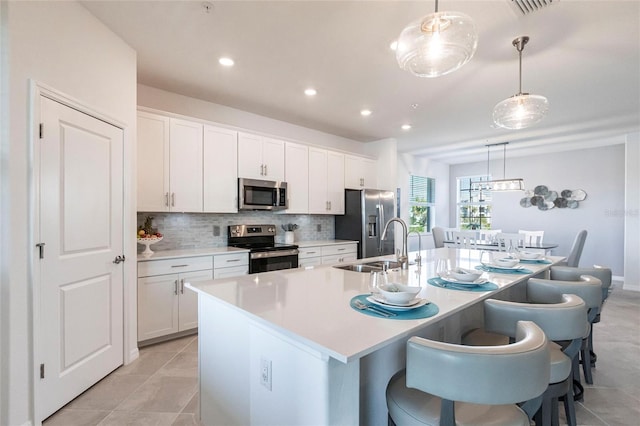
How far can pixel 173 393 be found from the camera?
2.20 m

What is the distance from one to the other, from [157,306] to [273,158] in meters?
2.31

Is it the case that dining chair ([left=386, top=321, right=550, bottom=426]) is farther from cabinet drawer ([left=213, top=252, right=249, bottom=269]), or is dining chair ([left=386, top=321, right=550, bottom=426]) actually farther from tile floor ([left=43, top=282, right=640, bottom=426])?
cabinet drawer ([left=213, top=252, right=249, bottom=269])

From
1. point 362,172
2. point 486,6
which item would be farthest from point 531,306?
point 362,172

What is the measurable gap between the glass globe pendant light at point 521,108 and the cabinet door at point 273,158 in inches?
106

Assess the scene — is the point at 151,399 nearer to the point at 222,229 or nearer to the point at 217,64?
the point at 222,229

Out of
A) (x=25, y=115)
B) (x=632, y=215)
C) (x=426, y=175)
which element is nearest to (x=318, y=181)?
(x=25, y=115)

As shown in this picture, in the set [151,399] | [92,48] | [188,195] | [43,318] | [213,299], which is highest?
[92,48]

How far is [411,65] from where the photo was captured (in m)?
1.94

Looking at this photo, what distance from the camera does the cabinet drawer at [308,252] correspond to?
4.26m

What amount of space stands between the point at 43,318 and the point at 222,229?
88.0 inches

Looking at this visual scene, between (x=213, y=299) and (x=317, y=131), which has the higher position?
(x=317, y=131)

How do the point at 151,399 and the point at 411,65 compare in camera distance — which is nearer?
the point at 411,65

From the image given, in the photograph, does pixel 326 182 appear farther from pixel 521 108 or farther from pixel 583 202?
pixel 583 202

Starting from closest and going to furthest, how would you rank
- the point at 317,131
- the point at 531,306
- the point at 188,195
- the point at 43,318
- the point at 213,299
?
1. the point at 531,306
2. the point at 213,299
3. the point at 43,318
4. the point at 188,195
5. the point at 317,131
